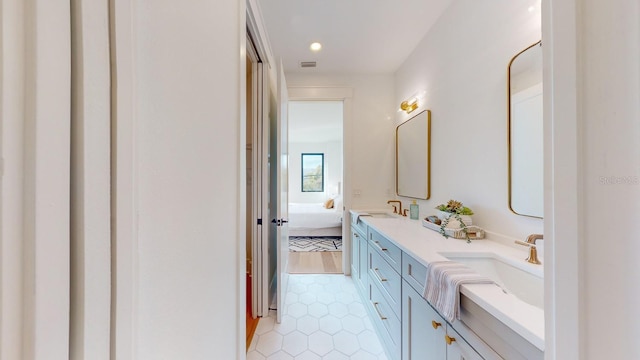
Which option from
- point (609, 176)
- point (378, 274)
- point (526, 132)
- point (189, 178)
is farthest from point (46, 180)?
point (378, 274)

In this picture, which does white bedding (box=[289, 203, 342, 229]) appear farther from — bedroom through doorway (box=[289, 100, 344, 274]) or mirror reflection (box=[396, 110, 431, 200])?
mirror reflection (box=[396, 110, 431, 200])

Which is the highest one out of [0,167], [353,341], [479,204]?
[0,167]

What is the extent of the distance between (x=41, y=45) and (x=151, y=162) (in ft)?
0.80

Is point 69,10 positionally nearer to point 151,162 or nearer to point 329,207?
point 151,162

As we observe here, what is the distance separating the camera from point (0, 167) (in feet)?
0.72

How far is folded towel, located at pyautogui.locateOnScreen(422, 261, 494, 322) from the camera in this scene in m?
0.88

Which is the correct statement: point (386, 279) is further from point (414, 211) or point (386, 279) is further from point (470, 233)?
point (414, 211)

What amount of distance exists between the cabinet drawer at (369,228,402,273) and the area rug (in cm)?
212

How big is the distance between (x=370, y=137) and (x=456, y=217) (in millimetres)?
1722

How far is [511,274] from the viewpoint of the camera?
114cm

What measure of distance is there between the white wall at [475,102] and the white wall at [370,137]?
2.66 ft

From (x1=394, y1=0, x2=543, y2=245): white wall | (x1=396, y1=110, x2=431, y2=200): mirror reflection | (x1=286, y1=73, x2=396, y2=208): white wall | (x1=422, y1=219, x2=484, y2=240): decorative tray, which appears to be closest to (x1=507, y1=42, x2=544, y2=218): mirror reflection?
(x1=394, y1=0, x2=543, y2=245): white wall

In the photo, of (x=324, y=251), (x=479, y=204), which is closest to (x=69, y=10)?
(x=479, y=204)

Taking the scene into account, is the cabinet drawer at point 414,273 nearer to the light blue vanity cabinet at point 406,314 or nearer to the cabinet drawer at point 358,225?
the light blue vanity cabinet at point 406,314
